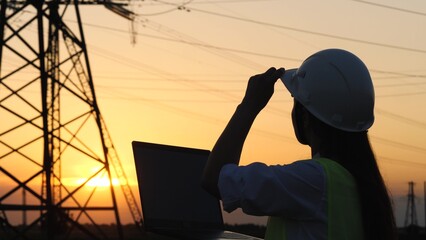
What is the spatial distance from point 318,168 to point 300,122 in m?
0.39

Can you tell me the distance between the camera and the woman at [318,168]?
130 inches

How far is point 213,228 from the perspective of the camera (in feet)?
16.3

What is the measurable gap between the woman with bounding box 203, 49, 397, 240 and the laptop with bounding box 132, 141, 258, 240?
43.3 inches

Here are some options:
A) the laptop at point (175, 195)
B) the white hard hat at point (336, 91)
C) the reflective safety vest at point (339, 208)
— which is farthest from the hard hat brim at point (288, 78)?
the laptop at point (175, 195)

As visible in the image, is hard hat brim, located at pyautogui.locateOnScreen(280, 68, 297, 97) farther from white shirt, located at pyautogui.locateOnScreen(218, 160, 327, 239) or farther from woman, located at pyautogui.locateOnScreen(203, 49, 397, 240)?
white shirt, located at pyautogui.locateOnScreen(218, 160, 327, 239)

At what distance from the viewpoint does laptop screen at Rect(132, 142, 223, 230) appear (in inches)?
182

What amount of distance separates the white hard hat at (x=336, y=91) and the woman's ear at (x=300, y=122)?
0.16 ft

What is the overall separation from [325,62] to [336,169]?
0.56 m

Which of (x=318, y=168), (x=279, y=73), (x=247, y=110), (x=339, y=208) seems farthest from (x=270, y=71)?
(x=339, y=208)

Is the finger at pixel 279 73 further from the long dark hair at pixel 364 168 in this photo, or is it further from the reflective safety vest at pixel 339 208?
the reflective safety vest at pixel 339 208

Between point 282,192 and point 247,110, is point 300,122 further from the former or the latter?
point 282,192

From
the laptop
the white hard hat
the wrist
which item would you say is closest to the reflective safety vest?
the white hard hat

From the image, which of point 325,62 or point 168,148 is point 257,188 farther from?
point 168,148

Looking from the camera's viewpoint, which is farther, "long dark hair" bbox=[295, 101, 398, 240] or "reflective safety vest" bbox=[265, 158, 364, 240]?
"long dark hair" bbox=[295, 101, 398, 240]
